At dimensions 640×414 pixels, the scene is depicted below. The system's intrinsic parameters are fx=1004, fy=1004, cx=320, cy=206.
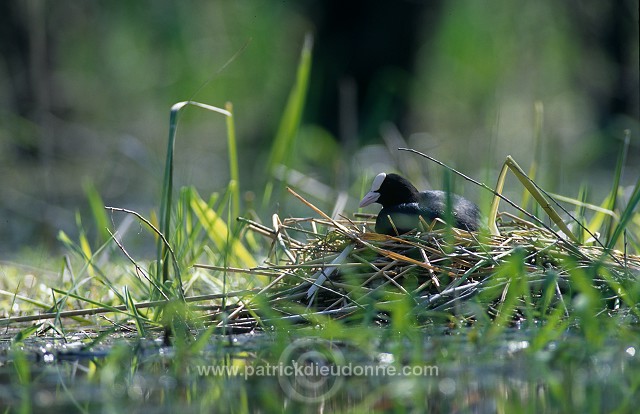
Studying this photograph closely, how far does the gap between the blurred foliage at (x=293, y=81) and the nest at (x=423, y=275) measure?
15.3ft

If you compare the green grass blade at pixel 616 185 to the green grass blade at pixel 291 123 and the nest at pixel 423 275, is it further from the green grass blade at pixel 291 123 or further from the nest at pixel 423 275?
the green grass blade at pixel 291 123

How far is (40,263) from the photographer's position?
14.6ft

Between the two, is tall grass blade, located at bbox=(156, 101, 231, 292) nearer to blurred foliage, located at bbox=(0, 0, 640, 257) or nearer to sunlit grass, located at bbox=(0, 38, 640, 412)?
sunlit grass, located at bbox=(0, 38, 640, 412)

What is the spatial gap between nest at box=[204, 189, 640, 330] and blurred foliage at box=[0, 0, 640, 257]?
4669mm

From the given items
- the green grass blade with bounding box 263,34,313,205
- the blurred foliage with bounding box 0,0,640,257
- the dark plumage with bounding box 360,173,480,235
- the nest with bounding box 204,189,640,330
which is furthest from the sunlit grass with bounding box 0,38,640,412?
the blurred foliage with bounding box 0,0,640,257

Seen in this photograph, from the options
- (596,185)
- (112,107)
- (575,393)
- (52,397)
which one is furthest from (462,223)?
(112,107)

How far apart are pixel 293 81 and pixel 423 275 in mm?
10309

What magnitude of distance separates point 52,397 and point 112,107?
49.4 ft

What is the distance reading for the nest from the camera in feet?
10.5

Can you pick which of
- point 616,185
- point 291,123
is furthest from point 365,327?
point 291,123

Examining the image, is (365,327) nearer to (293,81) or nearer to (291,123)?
(291,123)

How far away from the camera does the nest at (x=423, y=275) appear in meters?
3.20

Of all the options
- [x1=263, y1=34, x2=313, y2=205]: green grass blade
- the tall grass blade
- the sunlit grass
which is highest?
[x1=263, y1=34, x2=313, y2=205]: green grass blade

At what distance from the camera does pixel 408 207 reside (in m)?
3.81
